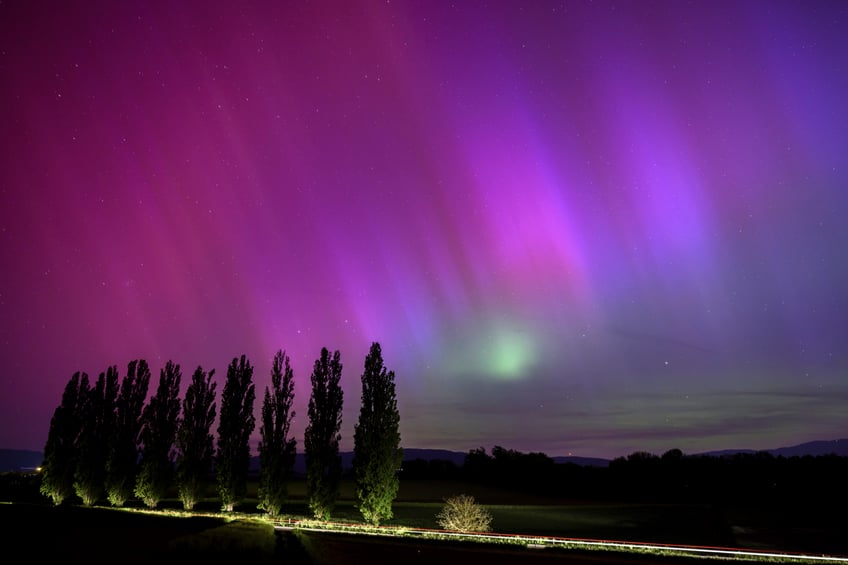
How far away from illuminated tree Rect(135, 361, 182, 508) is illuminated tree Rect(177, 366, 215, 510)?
2.25 meters

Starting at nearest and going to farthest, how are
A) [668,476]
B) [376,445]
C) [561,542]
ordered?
[561,542] → [376,445] → [668,476]

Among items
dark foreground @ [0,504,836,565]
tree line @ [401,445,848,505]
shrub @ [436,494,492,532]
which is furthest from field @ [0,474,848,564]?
tree line @ [401,445,848,505]

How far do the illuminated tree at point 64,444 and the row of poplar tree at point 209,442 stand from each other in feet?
0.30

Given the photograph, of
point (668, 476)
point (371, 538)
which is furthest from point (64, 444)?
point (668, 476)

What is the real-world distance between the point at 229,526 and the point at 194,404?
94.4 feet

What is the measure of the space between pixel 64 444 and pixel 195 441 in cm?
1376

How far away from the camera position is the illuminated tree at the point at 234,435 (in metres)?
50.9

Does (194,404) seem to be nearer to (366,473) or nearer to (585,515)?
(366,473)

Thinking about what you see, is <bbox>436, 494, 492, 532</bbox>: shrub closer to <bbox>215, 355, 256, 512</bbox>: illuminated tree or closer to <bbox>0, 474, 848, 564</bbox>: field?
<bbox>0, 474, 848, 564</bbox>: field

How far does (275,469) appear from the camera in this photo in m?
48.9

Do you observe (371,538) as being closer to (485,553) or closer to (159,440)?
(485,553)

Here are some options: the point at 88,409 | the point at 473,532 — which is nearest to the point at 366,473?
the point at 473,532

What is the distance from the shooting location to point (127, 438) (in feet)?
193

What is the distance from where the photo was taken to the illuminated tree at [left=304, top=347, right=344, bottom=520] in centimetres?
4516
